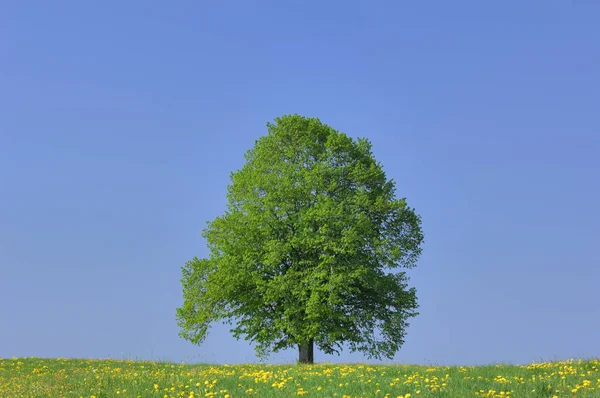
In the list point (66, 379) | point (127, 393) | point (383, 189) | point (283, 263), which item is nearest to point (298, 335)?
point (283, 263)

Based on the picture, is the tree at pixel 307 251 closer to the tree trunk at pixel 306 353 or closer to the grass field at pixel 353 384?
the tree trunk at pixel 306 353

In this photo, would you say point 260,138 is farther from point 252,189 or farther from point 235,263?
point 235,263

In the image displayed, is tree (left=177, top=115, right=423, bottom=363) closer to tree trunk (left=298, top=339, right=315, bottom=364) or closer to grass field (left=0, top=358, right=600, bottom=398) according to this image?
tree trunk (left=298, top=339, right=315, bottom=364)

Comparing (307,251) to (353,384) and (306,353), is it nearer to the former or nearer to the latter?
(306,353)

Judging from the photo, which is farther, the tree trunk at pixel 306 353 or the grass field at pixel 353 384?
the tree trunk at pixel 306 353

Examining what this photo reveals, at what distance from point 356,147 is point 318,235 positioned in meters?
6.07

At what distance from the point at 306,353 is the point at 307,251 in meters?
4.99

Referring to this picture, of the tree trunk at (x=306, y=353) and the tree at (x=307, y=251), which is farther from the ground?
the tree at (x=307, y=251)

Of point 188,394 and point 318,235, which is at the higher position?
point 318,235

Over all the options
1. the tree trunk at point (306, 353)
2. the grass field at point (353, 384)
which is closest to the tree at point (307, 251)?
the tree trunk at point (306, 353)

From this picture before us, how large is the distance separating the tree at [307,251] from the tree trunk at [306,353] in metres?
0.05

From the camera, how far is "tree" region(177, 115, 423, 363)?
2647 cm

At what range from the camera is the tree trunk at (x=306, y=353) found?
27.4 m

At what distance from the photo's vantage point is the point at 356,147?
3003cm
